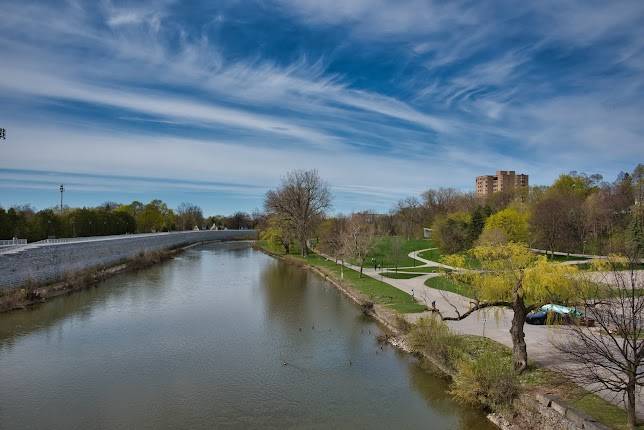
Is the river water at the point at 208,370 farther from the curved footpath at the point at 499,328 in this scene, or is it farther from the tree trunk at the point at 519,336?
the curved footpath at the point at 499,328

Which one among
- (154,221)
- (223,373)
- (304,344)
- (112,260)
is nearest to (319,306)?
(304,344)

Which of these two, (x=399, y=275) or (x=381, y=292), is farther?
(x=399, y=275)

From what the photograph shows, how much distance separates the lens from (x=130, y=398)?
14227 mm

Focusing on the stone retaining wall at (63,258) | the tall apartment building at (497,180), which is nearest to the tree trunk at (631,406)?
the stone retaining wall at (63,258)

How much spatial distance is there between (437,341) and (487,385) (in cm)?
350

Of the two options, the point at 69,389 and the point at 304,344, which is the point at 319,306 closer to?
the point at 304,344

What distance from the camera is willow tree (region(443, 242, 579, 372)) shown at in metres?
14.3

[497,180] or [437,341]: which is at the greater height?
[497,180]

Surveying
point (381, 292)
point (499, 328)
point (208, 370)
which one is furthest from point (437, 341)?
point (381, 292)

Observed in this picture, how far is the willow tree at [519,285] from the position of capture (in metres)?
14.3

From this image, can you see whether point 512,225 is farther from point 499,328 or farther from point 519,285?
point 519,285

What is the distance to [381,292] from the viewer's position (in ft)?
98.7

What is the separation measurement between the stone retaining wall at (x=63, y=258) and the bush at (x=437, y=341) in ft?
81.2

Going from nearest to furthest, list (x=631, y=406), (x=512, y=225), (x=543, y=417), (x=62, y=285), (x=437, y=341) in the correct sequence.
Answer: (x=631, y=406)
(x=543, y=417)
(x=437, y=341)
(x=62, y=285)
(x=512, y=225)
